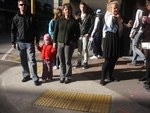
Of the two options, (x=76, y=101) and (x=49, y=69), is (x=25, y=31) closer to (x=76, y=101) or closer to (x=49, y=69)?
(x=49, y=69)

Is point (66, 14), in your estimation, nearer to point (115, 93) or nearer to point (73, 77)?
point (73, 77)

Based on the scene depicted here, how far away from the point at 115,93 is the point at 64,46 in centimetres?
156

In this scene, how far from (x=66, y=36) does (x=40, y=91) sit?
134 cm

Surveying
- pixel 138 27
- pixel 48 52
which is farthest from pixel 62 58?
pixel 138 27

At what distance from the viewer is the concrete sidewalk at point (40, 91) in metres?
3.71

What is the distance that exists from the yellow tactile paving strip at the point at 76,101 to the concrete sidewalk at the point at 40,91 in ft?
0.39

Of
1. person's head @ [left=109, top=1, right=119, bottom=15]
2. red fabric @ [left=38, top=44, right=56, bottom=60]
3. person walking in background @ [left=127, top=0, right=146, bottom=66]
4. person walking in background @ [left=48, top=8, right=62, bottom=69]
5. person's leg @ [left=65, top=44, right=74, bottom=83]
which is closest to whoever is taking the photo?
person's head @ [left=109, top=1, right=119, bottom=15]

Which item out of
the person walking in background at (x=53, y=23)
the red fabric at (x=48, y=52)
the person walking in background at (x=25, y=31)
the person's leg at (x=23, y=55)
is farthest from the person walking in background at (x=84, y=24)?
the person's leg at (x=23, y=55)

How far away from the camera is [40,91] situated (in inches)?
179

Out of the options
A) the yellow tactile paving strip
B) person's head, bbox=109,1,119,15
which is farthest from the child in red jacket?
person's head, bbox=109,1,119,15

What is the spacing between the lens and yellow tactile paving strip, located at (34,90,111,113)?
3754mm

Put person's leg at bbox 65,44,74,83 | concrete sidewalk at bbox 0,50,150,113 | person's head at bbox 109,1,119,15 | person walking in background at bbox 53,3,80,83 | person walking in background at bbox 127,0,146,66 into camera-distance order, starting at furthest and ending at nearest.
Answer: person walking in background at bbox 127,0,146,66 < person's leg at bbox 65,44,74,83 < person walking in background at bbox 53,3,80,83 < person's head at bbox 109,1,119,15 < concrete sidewalk at bbox 0,50,150,113

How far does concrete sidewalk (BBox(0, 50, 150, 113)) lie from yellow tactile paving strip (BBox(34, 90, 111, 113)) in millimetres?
118

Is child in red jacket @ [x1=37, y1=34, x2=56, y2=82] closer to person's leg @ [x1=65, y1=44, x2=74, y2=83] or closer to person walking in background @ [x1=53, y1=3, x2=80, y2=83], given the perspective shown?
person walking in background @ [x1=53, y1=3, x2=80, y2=83]
